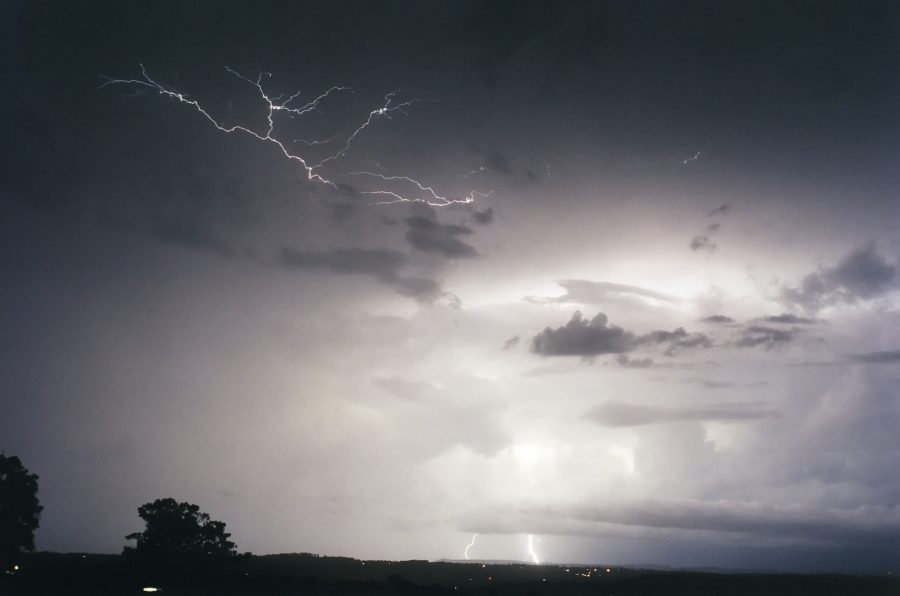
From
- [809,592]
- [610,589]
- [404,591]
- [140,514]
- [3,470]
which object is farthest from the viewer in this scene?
[809,592]

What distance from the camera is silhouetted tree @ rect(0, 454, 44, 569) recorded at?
80.5 metres

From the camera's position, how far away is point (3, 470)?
8169cm

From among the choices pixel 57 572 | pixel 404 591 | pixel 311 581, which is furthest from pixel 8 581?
pixel 404 591

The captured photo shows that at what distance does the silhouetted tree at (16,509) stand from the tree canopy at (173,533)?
13.6 meters

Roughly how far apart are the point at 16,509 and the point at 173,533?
63.7 ft

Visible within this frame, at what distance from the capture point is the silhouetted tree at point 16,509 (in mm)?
80500

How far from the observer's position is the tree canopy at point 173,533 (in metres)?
93.9

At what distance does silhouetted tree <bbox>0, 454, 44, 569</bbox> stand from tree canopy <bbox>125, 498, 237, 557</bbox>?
1365 centimetres

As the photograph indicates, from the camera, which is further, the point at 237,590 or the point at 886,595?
the point at 886,595

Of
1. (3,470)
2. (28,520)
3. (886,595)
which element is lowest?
(886,595)

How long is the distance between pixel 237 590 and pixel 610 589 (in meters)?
66.1

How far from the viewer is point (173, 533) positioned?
9475 cm

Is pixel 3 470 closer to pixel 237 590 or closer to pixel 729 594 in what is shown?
pixel 237 590

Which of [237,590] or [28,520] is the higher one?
[28,520]
